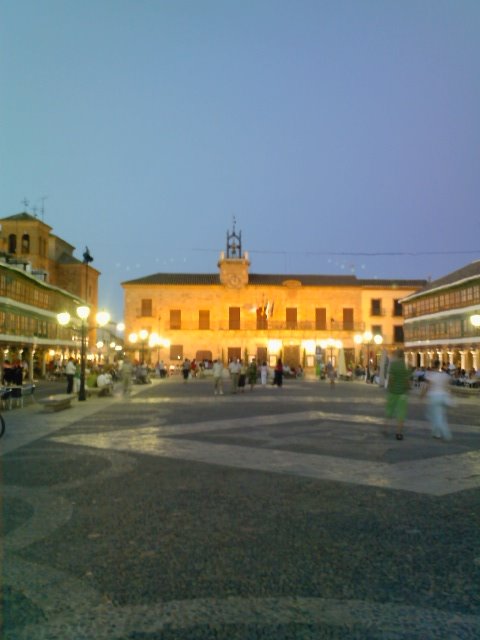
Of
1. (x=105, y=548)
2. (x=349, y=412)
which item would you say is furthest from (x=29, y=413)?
(x=105, y=548)

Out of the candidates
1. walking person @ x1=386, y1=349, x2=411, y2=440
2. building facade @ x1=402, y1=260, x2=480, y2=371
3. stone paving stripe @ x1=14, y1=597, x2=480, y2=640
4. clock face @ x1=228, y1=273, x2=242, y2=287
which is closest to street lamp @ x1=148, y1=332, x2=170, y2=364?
clock face @ x1=228, y1=273, x2=242, y2=287

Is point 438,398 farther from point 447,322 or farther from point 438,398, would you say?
point 447,322

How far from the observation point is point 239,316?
60500 mm

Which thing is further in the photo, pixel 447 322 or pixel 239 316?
pixel 239 316

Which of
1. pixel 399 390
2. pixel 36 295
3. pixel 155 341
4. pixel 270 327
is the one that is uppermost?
pixel 36 295

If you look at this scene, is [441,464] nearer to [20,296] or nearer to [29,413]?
[29,413]

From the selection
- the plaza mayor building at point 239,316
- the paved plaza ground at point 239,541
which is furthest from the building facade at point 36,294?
the paved plaza ground at point 239,541

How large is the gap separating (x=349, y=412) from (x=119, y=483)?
32.9 ft

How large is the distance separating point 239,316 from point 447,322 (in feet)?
65.1

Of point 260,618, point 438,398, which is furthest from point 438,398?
point 260,618

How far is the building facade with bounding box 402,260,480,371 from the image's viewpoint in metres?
45.1

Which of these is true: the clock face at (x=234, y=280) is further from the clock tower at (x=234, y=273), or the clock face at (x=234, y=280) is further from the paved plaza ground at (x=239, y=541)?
the paved plaza ground at (x=239, y=541)

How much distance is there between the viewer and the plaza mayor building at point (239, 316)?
2372 inches

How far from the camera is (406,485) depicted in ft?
21.4
